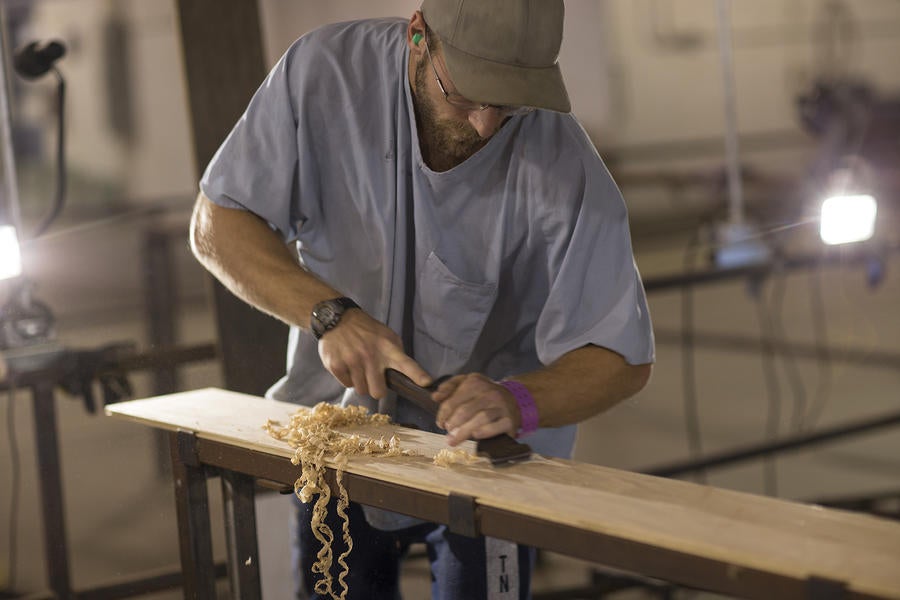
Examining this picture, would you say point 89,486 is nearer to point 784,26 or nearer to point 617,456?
point 617,456

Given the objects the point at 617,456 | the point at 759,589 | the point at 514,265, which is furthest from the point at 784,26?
the point at 759,589

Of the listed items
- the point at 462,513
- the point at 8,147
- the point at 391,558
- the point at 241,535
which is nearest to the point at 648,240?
the point at 8,147

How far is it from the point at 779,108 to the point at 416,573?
5463 mm

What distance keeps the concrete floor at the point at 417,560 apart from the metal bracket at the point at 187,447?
0.44 metres

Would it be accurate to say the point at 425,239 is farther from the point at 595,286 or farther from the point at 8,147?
the point at 8,147

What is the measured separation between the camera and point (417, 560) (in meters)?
2.88

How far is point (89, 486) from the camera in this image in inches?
154

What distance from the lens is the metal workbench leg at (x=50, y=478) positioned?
2.03 metres

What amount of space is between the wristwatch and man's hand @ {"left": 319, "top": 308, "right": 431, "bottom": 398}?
10mm

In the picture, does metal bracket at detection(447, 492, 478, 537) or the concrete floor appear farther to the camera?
the concrete floor

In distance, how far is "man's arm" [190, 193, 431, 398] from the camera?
4.06 feet

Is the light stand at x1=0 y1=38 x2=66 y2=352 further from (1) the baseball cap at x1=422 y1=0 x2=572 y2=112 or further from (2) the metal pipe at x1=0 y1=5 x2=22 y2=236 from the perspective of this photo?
(1) the baseball cap at x1=422 y1=0 x2=572 y2=112

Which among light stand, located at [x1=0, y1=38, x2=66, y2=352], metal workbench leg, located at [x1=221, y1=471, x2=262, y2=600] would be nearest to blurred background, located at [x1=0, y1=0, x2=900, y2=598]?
light stand, located at [x1=0, y1=38, x2=66, y2=352]

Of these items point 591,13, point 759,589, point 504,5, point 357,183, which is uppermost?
point 591,13
